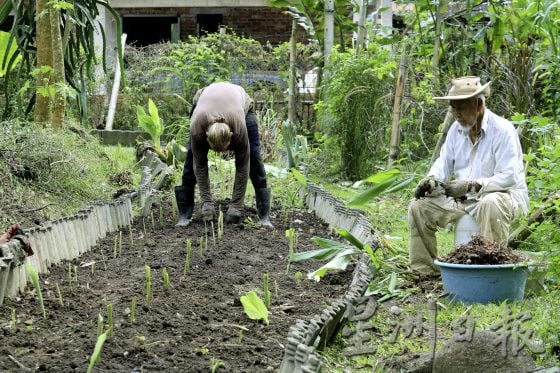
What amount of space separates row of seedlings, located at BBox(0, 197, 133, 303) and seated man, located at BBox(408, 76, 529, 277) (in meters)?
2.47

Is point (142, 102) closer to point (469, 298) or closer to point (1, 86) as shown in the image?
point (1, 86)

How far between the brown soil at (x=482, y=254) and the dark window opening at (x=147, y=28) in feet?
56.8

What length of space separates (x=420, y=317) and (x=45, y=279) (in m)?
2.44

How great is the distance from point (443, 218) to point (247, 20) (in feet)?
49.0

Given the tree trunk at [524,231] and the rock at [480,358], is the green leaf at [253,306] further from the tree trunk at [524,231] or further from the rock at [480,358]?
the tree trunk at [524,231]

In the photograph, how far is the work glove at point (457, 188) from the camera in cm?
569

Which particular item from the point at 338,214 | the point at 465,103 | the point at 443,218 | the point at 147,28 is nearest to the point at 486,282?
the point at 443,218

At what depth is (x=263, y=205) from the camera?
8102mm

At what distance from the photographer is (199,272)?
20.2 ft

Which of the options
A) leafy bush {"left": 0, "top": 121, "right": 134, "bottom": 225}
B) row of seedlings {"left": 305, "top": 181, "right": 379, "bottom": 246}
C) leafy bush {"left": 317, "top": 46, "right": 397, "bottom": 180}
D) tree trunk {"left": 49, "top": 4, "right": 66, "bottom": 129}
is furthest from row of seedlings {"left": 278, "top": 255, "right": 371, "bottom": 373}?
leafy bush {"left": 317, "top": 46, "right": 397, "bottom": 180}

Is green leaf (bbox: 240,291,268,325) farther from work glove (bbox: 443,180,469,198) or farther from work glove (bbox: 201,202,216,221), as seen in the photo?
work glove (bbox: 201,202,216,221)

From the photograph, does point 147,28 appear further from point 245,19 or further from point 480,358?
point 480,358

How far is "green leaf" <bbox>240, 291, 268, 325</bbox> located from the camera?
4414 millimetres

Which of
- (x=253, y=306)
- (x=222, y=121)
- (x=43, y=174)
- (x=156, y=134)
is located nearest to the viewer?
(x=253, y=306)
